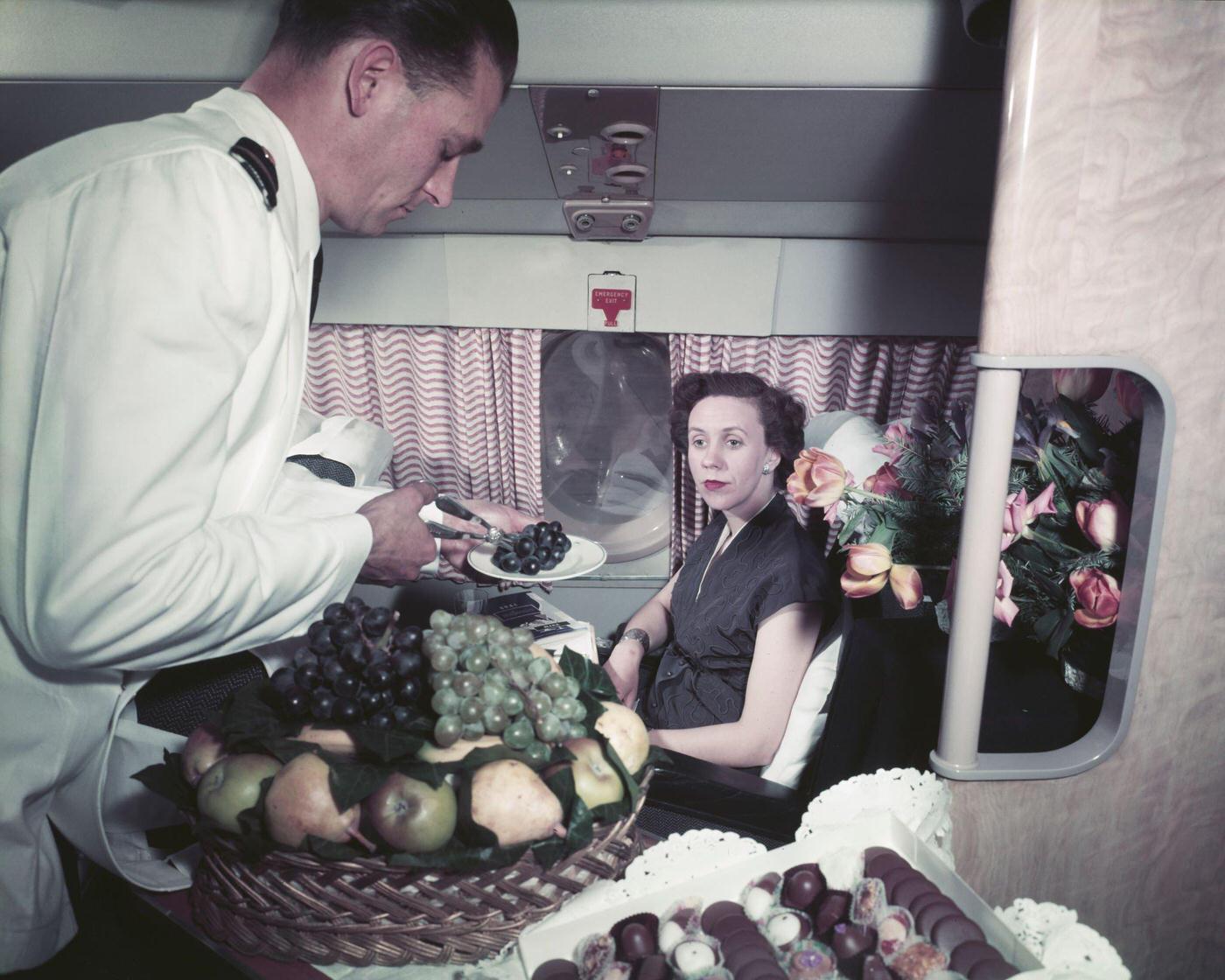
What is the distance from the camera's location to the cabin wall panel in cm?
79

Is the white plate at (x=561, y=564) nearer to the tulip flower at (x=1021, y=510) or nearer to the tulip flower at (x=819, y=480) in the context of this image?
the tulip flower at (x=819, y=480)

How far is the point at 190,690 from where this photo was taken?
3.47 ft

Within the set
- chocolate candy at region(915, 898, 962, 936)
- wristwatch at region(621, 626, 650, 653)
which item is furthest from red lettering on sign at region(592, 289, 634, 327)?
chocolate candy at region(915, 898, 962, 936)

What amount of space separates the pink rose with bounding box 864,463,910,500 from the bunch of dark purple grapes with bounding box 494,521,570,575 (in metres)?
0.58

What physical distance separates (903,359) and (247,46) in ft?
4.42

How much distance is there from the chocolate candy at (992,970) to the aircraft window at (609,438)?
1184mm

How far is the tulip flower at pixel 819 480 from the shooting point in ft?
4.07

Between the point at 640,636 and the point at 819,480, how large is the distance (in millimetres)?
722

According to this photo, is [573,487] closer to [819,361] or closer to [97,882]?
[819,361]

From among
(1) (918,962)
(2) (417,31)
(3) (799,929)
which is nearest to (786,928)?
(3) (799,929)

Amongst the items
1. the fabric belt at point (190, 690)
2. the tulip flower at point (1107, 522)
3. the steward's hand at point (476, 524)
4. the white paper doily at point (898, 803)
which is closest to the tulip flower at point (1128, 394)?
the tulip flower at point (1107, 522)

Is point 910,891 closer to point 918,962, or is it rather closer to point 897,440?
point 918,962

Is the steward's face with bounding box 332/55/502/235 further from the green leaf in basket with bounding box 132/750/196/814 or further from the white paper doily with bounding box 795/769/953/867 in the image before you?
the white paper doily with bounding box 795/769/953/867

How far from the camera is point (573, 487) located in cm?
183
